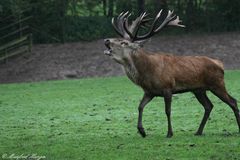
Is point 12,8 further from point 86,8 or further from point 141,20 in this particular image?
point 141,20

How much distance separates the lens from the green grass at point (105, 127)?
37.5 feet

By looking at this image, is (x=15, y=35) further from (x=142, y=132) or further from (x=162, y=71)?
(x=142, y=132)

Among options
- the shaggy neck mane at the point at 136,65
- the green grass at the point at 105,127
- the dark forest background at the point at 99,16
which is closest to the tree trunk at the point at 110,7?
the dark forest background at the point at 99,16

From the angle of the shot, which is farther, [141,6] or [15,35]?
[141,6]

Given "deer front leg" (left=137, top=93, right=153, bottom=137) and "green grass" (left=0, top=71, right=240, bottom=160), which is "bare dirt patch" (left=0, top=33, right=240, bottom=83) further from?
"deer front leg" (left=137, top=93, right=153, bottom=137)

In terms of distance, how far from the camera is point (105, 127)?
49.4 ft

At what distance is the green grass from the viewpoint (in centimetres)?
1144

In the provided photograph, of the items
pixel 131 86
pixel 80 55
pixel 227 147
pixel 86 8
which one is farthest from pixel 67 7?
pixel 227 147

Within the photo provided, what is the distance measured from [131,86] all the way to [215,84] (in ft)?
43.2

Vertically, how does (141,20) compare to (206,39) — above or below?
above

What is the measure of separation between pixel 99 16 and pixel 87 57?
4.97m

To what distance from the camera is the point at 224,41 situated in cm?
3612

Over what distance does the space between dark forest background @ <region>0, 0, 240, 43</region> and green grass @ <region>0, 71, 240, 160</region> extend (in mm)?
12083

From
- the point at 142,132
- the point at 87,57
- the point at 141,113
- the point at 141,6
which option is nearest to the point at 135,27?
the point at 141,113
